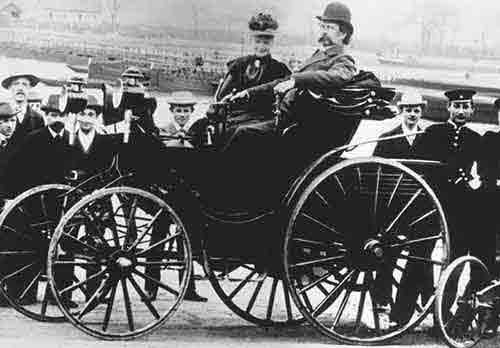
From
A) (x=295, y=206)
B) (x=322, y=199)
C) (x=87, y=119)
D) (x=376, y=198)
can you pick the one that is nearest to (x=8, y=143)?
(x=87, y=119)

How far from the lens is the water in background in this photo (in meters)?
3.67

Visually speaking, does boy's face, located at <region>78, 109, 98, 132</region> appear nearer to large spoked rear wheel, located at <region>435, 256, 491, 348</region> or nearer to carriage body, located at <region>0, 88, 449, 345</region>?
carriage body, located at <region>0, 88, 449, 345</region>

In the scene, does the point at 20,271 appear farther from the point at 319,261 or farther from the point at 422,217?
the point at 422,217

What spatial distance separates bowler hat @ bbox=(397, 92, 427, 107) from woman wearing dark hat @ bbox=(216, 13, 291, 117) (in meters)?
0.73

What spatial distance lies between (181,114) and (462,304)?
1.87 metres

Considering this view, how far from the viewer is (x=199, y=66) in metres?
3.76

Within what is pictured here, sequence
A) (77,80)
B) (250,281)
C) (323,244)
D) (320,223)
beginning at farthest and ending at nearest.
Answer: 1. (77,80)
2. (250,281)
3. (323,244)
4. (320,223)

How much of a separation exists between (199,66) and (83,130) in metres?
0.76

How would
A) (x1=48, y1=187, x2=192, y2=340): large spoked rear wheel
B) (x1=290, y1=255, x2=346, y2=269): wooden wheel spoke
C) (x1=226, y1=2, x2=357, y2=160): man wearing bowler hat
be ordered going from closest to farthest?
(x1=48, y1=187, x2=192, y2=340): large spoked rear wheel, (x1=290, y1=255, x2=346, y2=269): wooden wheel spoke, (x1=226, y1=2, x2=357, y2=160): man wearing bowler hat

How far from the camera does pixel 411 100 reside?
3898 millimetres

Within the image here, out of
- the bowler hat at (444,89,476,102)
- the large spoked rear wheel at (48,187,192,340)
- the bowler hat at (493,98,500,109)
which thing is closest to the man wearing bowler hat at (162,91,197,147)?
the large spoked rear wheel at (48,187,192,340)

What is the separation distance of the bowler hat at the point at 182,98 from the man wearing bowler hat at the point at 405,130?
3.55 feet

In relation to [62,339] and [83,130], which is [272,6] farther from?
[62,339]

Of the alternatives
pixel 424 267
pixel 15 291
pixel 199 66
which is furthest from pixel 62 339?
pixel 424 267
